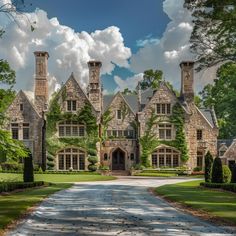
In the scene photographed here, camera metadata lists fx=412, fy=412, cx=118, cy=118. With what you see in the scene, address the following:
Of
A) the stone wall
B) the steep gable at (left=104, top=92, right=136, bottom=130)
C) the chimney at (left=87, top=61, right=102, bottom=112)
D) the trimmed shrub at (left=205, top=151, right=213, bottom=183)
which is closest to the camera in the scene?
the trimmed shrub at (left=205, top=151, right=213, bottom=183)

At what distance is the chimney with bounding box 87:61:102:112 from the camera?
176 ft

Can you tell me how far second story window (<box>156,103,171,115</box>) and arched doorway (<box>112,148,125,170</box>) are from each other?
7156 mm

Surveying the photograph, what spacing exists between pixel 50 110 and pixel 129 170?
41.2 feet

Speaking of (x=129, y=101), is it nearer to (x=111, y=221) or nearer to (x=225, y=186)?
(x=225, y=186)

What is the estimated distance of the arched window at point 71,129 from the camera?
52.5 meters

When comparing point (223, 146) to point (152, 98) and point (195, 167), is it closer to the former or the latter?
point (195, 167)

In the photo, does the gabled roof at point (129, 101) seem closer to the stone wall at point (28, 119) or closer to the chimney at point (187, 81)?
the chimney at point (187, 81)

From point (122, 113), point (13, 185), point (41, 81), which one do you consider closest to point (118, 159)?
point (122, 113)

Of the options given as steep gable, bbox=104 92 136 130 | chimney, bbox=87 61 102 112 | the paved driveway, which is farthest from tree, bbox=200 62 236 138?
the paved driveway

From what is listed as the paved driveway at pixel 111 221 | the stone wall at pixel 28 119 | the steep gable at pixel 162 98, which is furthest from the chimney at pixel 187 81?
the paved driveway at pixel 111 221

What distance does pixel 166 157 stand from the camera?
52.9 meters

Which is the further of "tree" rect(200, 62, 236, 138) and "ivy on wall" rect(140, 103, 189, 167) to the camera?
"tree" rect(200, 62, 236, 138)

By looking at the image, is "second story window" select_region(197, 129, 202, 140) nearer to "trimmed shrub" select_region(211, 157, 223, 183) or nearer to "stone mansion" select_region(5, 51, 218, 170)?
"stone mansion" select_region(5, 51, 218, 170)

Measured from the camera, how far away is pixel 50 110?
52.4 m
